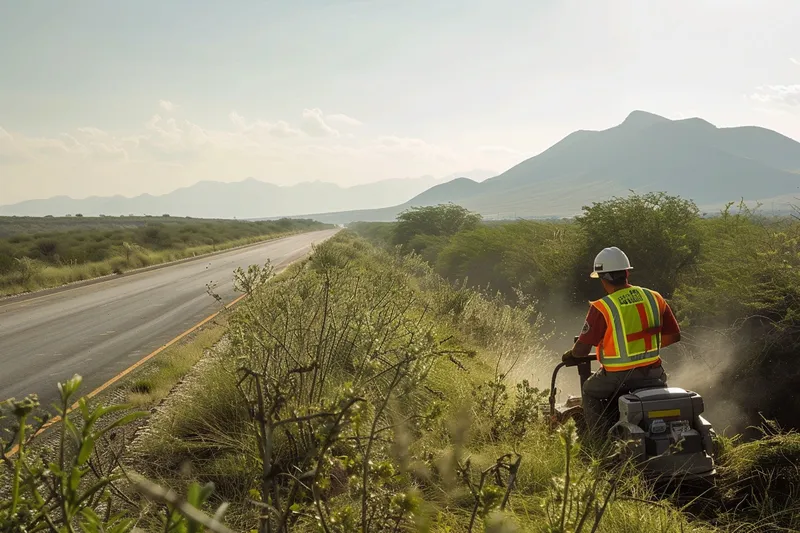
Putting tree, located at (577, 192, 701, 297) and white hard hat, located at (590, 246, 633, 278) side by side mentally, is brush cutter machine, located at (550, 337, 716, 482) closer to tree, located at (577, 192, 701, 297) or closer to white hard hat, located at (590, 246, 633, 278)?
white hard hat, located at (590, 246, 633, 278)

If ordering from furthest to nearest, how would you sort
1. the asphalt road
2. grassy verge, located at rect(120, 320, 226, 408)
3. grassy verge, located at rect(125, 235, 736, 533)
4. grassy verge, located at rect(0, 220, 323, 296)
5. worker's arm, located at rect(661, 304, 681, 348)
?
grassy verge, located at rect(0, 220, 323, 296)
the asphalt road
grassy verge, located at rect(120, 320, 226, 408)
worker's arm, located at rect(661, 304, 681, 348)
grassy verge, located at rect(125, 235, 736, 533)

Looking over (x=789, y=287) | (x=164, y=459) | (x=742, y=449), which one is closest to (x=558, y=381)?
Result: (x=789, y=287)

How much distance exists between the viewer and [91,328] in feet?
38.7

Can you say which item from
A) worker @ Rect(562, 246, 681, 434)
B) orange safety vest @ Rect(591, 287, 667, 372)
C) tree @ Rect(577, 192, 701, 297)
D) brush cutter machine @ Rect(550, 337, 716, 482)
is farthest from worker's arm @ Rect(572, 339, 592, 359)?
tree @ Rect(577, 192, 701, 297)

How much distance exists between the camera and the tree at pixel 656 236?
523 inches

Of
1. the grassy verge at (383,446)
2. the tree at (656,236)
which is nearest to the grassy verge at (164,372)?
the grassy verge at (383,446)

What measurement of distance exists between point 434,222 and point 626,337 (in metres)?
28.7

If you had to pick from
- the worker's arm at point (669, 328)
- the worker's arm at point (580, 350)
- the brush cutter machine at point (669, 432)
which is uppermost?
the worker's arm at point (669, 328)

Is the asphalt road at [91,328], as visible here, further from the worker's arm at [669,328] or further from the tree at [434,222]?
the tree at [434,222]

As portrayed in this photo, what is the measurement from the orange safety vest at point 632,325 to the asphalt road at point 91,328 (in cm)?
668

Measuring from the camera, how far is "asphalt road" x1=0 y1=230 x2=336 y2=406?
26.8 feet

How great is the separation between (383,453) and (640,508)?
1.97 m

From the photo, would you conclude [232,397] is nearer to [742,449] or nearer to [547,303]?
[742,449]

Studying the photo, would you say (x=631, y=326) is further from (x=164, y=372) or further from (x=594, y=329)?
(x=164, y=372)
